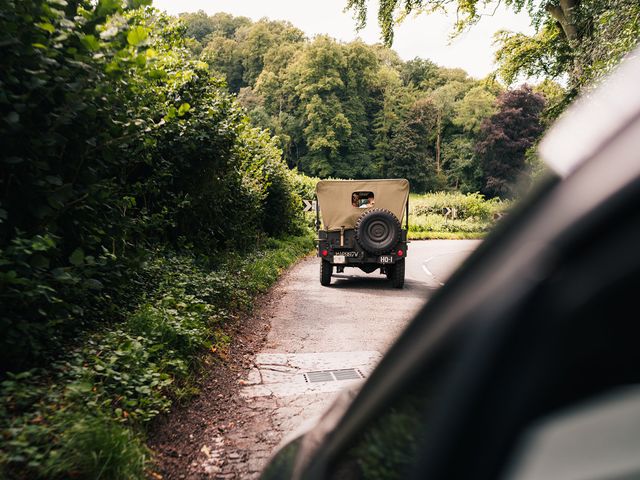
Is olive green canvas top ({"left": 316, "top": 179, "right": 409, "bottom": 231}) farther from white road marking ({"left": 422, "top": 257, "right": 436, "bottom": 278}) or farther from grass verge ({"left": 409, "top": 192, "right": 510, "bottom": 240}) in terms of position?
grass verge ({"left": 409, "top": 192, "right": 510, "bottom": 240})

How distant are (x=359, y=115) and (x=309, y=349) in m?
66.8

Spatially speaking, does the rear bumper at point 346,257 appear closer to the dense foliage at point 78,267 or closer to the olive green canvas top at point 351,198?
the olive green canvas top at point 351,198

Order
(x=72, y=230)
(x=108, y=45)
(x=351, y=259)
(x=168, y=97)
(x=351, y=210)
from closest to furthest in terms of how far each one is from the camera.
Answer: (x=108, y=45) < (x=72, y=230) < (x=168, y=97) < (x=351, y=259) < (x=351, y=210)

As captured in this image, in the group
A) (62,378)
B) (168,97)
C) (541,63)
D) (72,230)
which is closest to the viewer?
(62,378)

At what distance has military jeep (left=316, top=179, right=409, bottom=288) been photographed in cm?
1183

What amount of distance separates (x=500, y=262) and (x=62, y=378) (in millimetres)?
3981

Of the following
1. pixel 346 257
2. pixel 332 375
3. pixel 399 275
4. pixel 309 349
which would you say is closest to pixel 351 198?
pixel 346 257

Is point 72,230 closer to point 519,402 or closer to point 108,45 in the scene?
point 108,45

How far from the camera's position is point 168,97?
311 inches

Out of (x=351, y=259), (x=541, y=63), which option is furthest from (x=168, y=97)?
(x=541, y=63)

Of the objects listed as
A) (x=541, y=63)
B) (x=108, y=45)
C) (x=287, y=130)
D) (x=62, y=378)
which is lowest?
(x=62, y=378)

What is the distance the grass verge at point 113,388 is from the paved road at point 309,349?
2.38 ft

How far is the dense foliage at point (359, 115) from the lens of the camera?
6644cm

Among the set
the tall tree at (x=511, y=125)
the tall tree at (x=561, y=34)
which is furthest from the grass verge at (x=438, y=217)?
the tall tree at (x=561, y=34)
